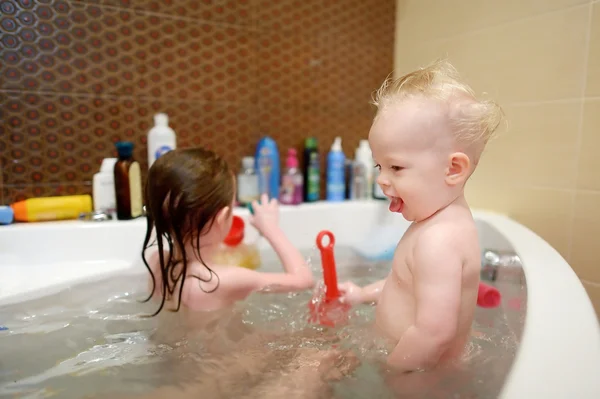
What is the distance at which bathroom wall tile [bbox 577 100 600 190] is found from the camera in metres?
1.24

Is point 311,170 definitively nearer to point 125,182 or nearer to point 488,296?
point 125,182

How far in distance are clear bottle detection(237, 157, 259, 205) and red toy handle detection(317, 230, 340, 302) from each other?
78cm

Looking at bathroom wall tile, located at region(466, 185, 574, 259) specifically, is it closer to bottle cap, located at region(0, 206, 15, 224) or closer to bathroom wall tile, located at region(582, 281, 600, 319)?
bathroom wall tile, located at region(582, 281, 600, 319)

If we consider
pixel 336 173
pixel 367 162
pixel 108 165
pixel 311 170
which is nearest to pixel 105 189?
pixel 108 165

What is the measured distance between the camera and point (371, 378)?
0.78m

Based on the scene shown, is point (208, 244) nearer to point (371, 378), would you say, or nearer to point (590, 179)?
point (371, 378)

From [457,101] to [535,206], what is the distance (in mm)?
883

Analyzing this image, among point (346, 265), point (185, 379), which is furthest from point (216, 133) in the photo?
point (185, 379)

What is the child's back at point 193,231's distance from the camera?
3.21 feet

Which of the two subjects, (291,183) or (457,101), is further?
(291,183)

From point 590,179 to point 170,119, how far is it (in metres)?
1.35

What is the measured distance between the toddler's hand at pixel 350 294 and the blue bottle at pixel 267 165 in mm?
834

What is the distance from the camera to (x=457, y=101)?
0.71 metres

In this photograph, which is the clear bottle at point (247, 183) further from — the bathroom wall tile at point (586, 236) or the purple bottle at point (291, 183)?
the bathroom wall tile at point (586, 236)
